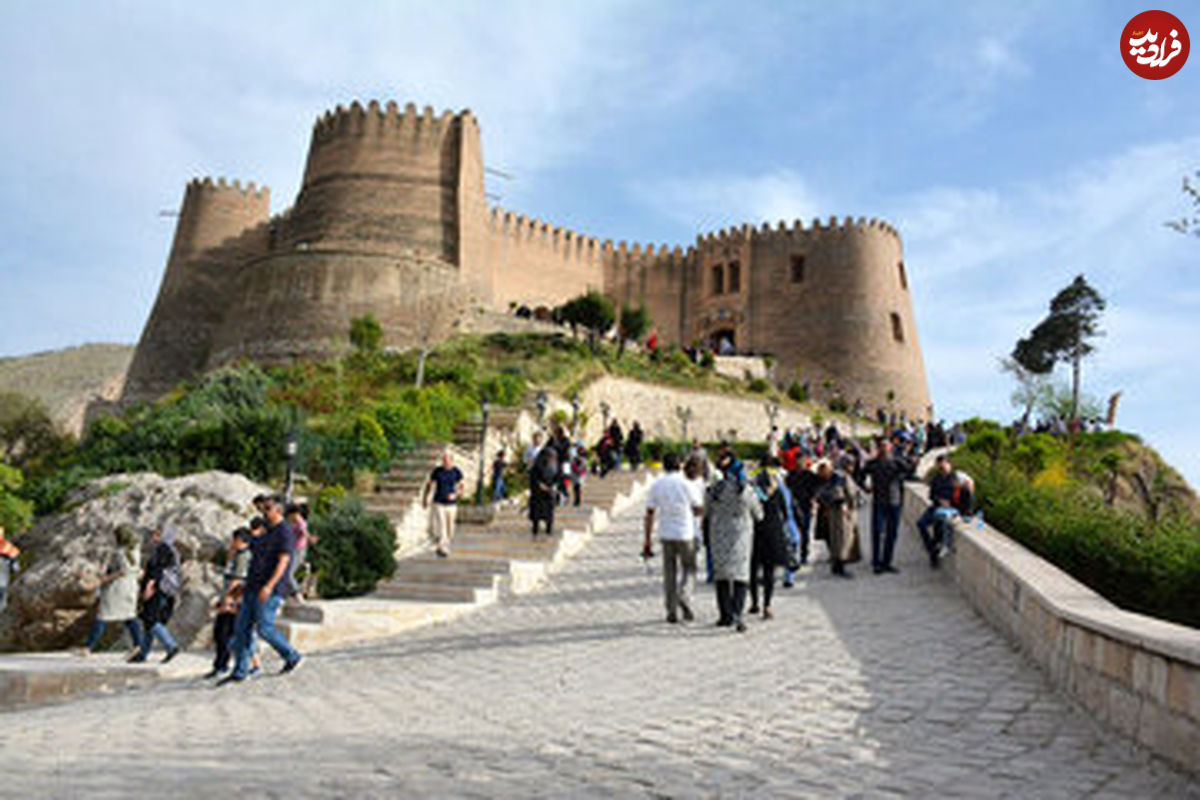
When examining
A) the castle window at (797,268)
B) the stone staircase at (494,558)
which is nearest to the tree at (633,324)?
the castle window at (797,268)

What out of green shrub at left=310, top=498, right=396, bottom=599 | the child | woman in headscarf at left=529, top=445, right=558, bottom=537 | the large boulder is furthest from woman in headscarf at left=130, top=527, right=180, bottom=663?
woman in headscarf at left=529, top=445, right=558, bottom=537

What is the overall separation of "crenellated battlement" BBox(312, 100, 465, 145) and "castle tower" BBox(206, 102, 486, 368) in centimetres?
4

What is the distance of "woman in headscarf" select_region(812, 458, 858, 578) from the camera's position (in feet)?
30.1

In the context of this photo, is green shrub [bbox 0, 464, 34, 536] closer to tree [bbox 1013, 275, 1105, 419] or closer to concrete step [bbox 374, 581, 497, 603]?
concrete step [bbox 374, 581, 497, 603]

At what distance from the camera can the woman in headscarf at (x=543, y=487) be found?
11.0m

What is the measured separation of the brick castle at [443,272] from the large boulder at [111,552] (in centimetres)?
1849

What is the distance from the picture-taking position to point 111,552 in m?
10.9

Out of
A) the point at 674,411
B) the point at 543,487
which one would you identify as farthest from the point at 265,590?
the point at 674,411

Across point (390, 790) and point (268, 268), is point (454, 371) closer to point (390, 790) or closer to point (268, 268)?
point (268, 268)

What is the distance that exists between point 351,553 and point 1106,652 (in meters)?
7.66

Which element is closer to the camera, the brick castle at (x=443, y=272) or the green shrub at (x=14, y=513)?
the green shrub at (x=14, y=513)

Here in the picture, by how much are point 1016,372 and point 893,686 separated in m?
38.5

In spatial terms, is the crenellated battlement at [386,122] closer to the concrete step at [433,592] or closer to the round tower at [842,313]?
the round tower at [842,313]

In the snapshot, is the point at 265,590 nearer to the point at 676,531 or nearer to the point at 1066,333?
the point at 676,531
